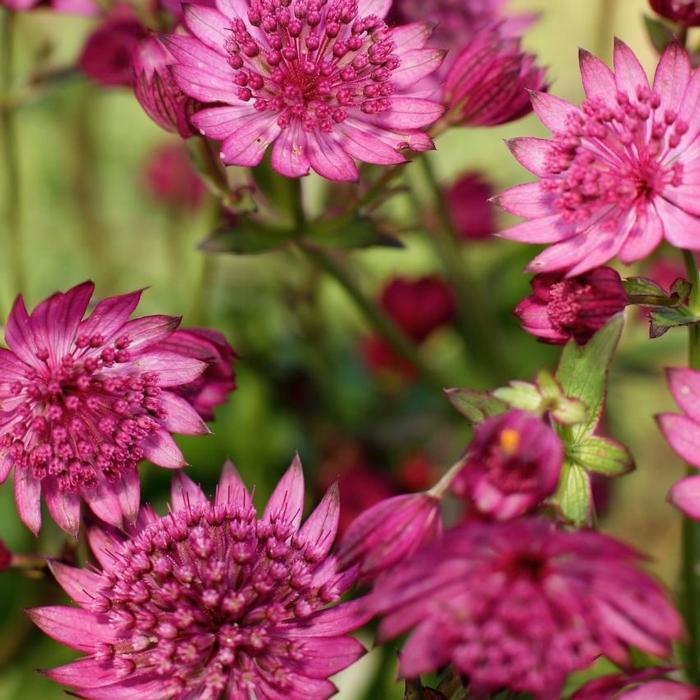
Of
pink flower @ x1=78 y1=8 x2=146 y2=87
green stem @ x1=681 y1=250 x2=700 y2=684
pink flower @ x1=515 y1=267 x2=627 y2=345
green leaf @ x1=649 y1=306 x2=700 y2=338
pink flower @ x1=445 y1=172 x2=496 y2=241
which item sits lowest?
green stem @ x1=681 y1=250 x2=700 y2=684

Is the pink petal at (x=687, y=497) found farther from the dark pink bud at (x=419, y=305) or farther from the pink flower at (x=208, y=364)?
the dark pink bud at (x=419, y=305)

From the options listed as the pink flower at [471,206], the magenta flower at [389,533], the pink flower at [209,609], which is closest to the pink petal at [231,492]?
the pink flower at [209,609]

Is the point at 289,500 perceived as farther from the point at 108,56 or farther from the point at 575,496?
the point at 108,56

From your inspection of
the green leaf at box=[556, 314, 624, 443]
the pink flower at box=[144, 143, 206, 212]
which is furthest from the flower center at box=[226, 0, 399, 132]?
the pink flower at box=[144, 143, 206, 212]

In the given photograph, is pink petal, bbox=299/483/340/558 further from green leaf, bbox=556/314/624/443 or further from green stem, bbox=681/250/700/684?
green stem, bbox=681/250/700/684

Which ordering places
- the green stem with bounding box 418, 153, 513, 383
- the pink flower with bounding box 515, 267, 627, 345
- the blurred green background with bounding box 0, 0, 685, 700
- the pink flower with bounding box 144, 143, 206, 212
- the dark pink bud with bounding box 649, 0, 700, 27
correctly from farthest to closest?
the pink flower with bounding box 144, 143, 206, 212
the blurred green background with bounding box 0, 0, 685, 700
the green stem with bounding box 418, 153, 513, 383
the dark pink bud with bounding box 649, 0, 700, 27
the pink flower with bounding box 515, 267, 627, 345

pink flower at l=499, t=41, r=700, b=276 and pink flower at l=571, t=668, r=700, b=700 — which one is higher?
pink flower at l=499, t=41, r=700, b=276
